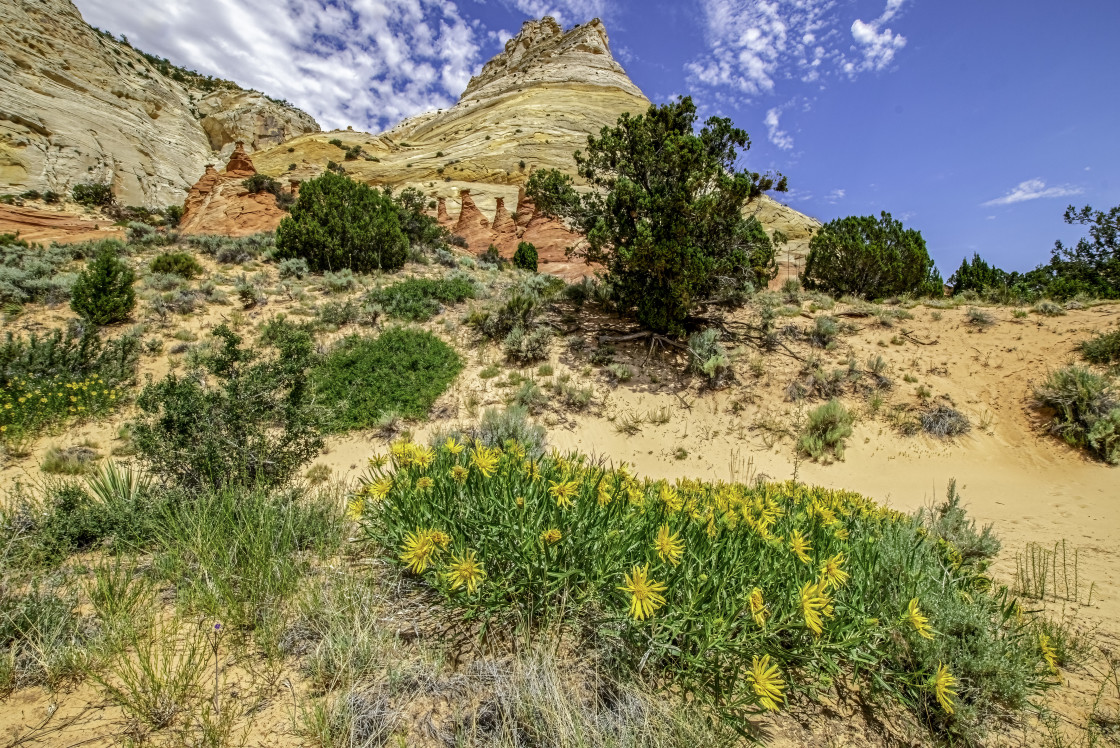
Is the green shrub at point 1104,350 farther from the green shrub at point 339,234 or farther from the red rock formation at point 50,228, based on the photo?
the red rock formation at point 50,228

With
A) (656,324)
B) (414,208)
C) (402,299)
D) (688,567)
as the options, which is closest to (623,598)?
(688,567)

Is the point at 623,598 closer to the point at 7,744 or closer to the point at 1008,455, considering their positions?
the point at 7,744

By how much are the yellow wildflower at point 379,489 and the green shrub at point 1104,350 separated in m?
11.9

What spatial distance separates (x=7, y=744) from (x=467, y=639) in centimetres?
154

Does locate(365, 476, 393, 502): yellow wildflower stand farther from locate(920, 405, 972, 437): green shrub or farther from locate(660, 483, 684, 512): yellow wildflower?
locate(920, 405, 972, 437): green shrub

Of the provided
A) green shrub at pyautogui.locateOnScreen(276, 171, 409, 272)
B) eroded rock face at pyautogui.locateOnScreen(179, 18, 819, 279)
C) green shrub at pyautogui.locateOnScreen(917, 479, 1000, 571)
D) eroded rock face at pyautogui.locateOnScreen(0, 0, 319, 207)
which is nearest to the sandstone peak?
eroded rock face at pyautogui.locateOnScreen(179, 18, 819, 279)

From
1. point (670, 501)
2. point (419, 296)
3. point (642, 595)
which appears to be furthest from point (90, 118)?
point (642, 595)

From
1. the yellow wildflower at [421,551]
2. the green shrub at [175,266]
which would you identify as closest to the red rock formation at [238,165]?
the green shrub at [175,266]

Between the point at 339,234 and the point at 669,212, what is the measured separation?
10879 mm

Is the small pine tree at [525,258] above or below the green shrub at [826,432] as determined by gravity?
above

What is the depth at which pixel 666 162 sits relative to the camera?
32.2 feet

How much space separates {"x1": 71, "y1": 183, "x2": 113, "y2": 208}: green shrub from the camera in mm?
26031

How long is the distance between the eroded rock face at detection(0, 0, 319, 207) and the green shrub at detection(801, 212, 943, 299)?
40.0 meters

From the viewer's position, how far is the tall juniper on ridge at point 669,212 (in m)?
9.14
